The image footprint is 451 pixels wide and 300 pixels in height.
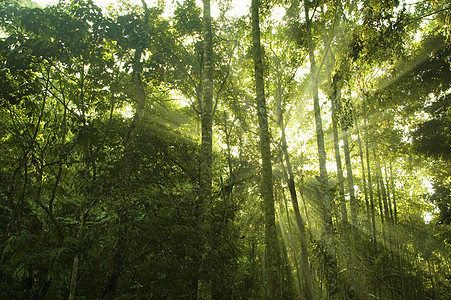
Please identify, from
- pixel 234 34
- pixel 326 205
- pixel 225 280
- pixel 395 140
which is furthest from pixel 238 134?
pixel 395 140

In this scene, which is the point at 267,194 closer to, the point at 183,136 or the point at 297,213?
the point at 297,213

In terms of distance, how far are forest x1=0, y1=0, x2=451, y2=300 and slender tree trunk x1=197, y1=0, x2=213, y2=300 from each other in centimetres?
3

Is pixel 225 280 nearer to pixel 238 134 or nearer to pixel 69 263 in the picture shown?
pixel 69 263

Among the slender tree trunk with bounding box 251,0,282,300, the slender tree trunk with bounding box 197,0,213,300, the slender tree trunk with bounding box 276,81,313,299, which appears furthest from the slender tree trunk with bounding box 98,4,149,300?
the slender tree trunk with bounding box 276,81,313,299

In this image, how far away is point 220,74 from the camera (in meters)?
9.85

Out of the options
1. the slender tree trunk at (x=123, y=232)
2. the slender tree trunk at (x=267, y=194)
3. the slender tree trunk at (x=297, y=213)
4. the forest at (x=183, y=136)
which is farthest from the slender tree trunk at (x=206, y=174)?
the slender tree trunk at (x=297, y=213)

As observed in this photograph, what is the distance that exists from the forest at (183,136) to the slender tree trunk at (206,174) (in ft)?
0.11

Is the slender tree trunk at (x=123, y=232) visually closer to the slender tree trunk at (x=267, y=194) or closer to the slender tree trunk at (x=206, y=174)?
the slender tree trunk at (x=206, y=174)

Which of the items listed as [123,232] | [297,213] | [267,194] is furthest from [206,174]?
[297,213]

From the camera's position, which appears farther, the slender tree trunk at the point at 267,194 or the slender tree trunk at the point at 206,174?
the slender tree trunk at the point at 267,194

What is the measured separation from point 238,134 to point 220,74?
9.94 ft

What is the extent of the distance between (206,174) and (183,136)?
408cm

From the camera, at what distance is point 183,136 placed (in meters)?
9.88

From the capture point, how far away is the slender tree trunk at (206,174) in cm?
503
